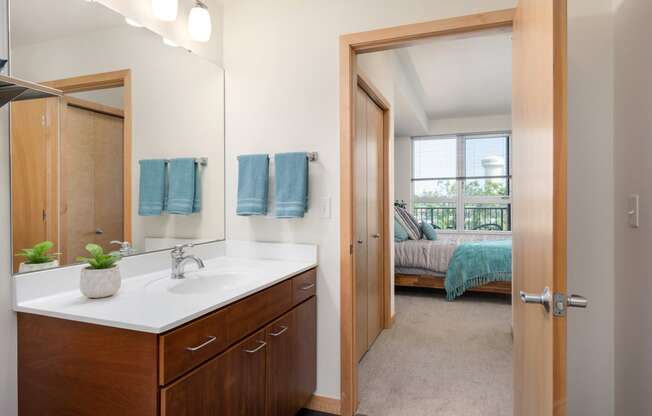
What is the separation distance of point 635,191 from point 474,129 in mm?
5448

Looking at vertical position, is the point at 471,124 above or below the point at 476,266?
above

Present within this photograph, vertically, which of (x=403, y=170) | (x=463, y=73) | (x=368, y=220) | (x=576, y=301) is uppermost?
(x=463, y=73)

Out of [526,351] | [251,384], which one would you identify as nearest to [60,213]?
[251,384]

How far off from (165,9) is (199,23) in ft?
0.71

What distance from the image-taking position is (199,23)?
→ 6.48 feet

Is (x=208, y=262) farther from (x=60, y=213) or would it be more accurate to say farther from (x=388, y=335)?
(x=388, y=335)

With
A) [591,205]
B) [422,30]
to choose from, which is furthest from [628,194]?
[422,30]

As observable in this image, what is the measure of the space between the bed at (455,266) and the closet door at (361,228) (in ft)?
5.82

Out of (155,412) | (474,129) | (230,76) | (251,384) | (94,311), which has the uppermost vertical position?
(474,129)

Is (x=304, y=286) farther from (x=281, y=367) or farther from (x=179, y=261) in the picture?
(x=179, y=261)

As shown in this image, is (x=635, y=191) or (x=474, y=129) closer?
(x=635, y=191)

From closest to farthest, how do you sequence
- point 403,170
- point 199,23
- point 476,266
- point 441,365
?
point 199,23 < point 441,365 < point 476,266 < point 403,170

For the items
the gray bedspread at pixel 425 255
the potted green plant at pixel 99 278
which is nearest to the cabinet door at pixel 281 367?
the potted green plant at pixel 99 278

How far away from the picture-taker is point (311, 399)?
6.81ft
